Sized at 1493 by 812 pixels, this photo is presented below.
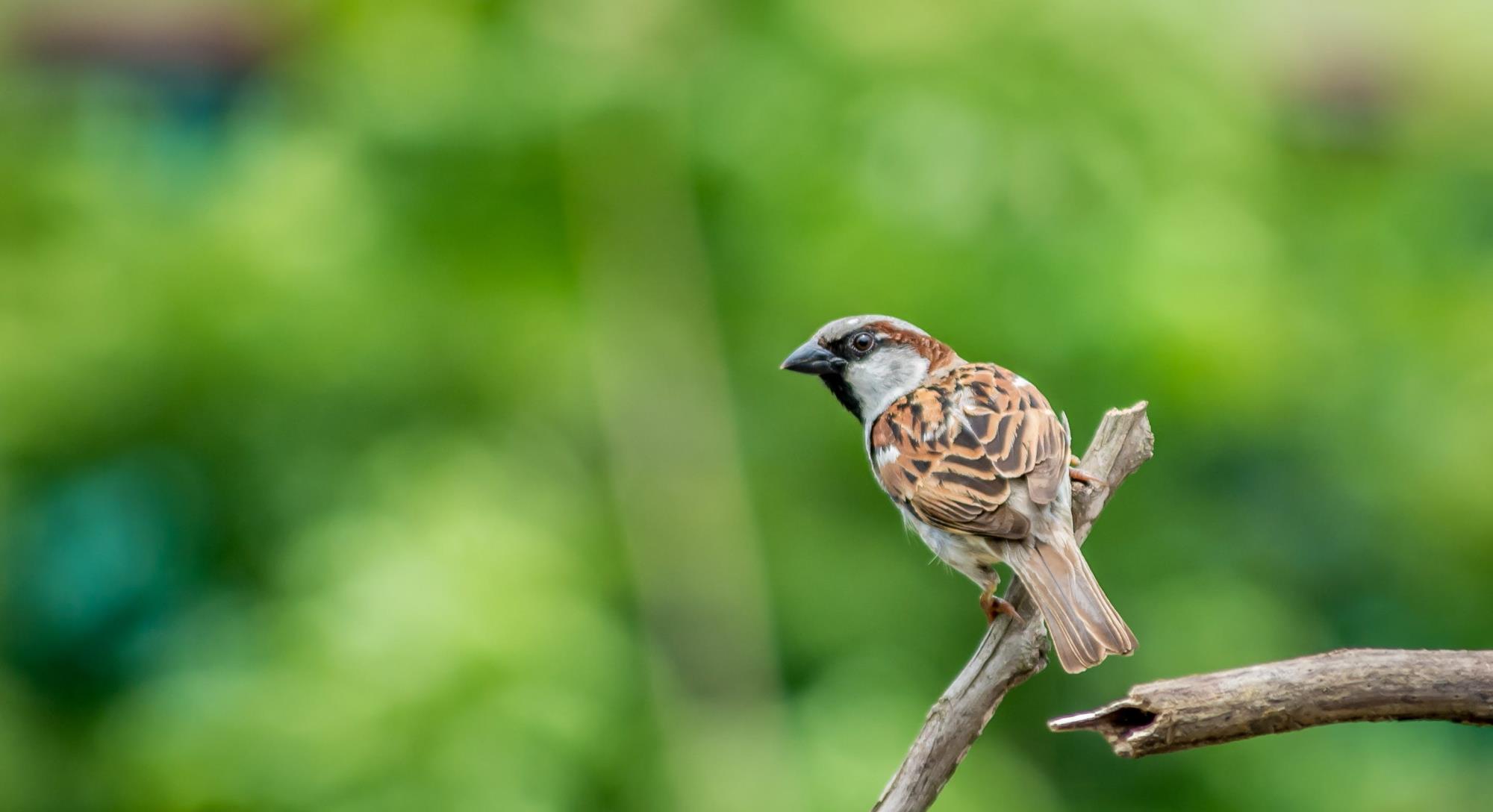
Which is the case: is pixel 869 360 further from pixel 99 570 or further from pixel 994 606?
pixel 99 570

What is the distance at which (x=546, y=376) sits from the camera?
4023 mm

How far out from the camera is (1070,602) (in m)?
2.22

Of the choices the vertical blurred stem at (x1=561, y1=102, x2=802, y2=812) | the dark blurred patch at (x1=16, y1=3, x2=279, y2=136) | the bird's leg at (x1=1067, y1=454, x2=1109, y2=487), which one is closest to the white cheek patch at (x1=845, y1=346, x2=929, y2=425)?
the bird's leg at (x1=1067, y1=454, x2=1109, y2=487)

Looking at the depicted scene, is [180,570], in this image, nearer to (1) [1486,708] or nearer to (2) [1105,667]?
(2) [1105,667]

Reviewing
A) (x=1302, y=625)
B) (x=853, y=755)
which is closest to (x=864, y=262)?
(x=853, y=755)

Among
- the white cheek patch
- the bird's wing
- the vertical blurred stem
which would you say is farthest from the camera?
the vertical blurred stem

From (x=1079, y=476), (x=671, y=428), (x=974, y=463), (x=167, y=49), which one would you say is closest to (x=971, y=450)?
(x=974, y=463)

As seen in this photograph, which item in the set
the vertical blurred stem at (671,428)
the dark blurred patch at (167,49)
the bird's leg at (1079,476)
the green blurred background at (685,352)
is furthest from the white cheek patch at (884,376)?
the dark blurred patch at (167,49)

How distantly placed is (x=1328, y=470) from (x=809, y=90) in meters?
2.12

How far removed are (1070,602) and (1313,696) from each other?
1.84ft

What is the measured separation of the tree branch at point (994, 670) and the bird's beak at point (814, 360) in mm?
604

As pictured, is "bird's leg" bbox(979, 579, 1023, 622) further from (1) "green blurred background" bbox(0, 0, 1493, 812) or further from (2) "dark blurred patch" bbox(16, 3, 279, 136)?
(2) "dark blurred patch" bbox(16, 3, 279, 136)

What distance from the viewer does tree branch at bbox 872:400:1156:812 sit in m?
1.73

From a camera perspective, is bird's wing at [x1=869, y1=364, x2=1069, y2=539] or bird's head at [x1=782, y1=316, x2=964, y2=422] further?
bird's head at [x1=782, y1=316, x2=964, y2=422]
